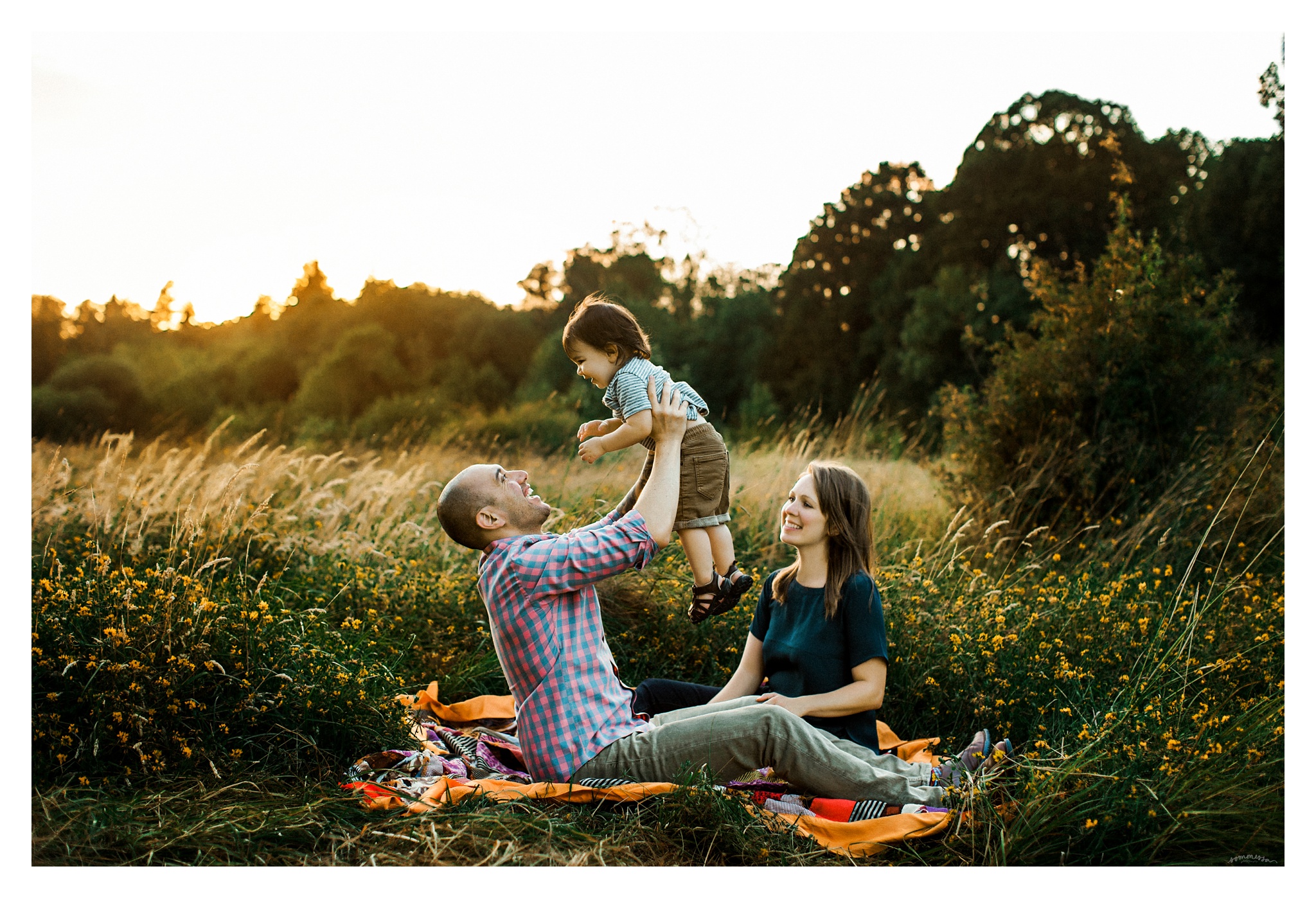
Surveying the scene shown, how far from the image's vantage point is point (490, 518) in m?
2.94

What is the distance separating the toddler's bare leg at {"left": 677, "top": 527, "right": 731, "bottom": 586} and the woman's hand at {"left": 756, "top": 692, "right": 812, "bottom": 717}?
0.63m

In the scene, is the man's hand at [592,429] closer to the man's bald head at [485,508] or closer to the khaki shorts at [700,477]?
the khaki shorts at [700,477]

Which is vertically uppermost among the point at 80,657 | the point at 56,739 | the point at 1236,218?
the point at 1236,218

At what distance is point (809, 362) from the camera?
21062 mm

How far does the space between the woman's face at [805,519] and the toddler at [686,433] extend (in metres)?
0.42

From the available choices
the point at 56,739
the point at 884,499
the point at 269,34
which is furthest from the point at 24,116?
the point at 884,499

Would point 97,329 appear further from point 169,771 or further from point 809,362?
point 169,771

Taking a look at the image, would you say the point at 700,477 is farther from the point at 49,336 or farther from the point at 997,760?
the point at 49,336

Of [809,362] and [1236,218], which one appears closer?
[1236,218]

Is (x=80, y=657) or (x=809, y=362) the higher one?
(x=809, y=362)

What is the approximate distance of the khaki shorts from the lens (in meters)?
3.65

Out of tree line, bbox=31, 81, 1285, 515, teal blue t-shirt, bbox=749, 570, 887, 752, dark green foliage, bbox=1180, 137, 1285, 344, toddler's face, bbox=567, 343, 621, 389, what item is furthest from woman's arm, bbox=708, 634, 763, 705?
dark green foliage, bbox=1180, 137, 1285, 344

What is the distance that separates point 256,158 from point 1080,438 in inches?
249

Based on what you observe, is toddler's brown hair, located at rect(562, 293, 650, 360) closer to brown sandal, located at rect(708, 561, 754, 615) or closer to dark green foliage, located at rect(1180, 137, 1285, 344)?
brown sandal, located at rect(708, 561, 754, 615)
